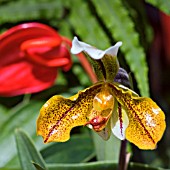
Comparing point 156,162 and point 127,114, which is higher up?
point 127,114

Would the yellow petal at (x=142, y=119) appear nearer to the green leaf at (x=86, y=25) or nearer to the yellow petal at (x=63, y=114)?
the yellow petal at (x=63, y=114)

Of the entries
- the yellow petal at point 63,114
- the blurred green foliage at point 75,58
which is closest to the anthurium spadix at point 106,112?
the yellow petal at point 63,114

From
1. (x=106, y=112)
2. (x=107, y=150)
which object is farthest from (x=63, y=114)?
(x=107, y=150)

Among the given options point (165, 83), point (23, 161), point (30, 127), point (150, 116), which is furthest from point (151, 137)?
point (165, 83)

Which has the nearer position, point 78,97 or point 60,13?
point 78,97

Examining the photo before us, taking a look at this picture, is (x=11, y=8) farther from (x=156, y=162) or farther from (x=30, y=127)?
(x=156, y=162)

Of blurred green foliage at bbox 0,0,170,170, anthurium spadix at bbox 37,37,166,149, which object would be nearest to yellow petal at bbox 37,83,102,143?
anthurium spadix at bbox 37,37,166,149

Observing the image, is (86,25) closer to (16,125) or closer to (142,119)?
(16,125)

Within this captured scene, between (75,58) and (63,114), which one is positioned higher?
(63,114)
